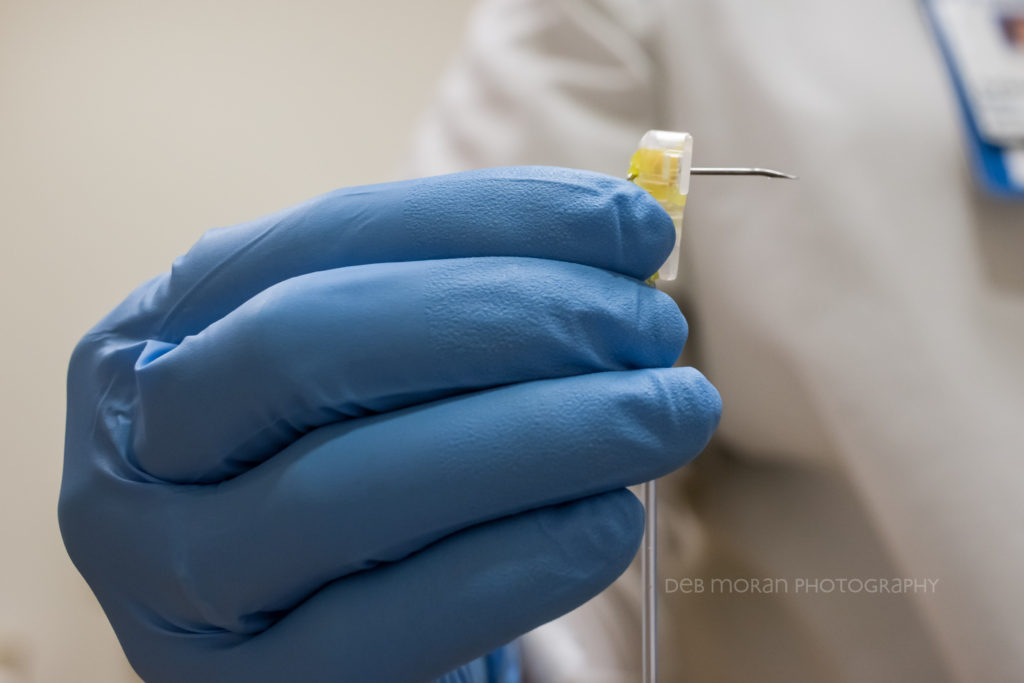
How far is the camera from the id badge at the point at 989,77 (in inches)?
15.9

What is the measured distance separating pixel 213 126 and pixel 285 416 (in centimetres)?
70

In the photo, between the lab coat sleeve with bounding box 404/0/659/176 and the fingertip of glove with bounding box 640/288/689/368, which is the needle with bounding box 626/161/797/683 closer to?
the fingertip of glove with bounding box 640/288/689/368

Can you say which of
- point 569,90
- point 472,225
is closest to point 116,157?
point 569,90

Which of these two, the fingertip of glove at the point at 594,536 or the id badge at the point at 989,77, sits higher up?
the id badge at the point at 989,77

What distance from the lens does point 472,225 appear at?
333mm

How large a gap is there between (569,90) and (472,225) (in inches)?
10.7

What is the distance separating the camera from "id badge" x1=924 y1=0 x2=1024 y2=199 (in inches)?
15.9

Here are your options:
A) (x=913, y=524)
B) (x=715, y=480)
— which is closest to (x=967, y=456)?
(x=913, y=524)

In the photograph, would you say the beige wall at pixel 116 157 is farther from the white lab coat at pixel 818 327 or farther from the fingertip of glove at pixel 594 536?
the fingertip of glove at pixel 594 536

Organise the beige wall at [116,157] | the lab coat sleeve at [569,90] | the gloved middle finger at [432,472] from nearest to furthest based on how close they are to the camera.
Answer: the gloved middle finger at [432,472]
the lab coat sleeve at [569,90]
the beige wall at [116,157]

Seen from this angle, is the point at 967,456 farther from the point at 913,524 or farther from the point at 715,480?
the point at 715,480

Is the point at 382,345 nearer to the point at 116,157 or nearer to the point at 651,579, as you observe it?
the point at 651,579

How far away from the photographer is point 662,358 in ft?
1.13

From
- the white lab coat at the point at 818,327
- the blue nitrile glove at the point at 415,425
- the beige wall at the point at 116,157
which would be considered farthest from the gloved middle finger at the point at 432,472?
the beige wall at the point at 116,157
